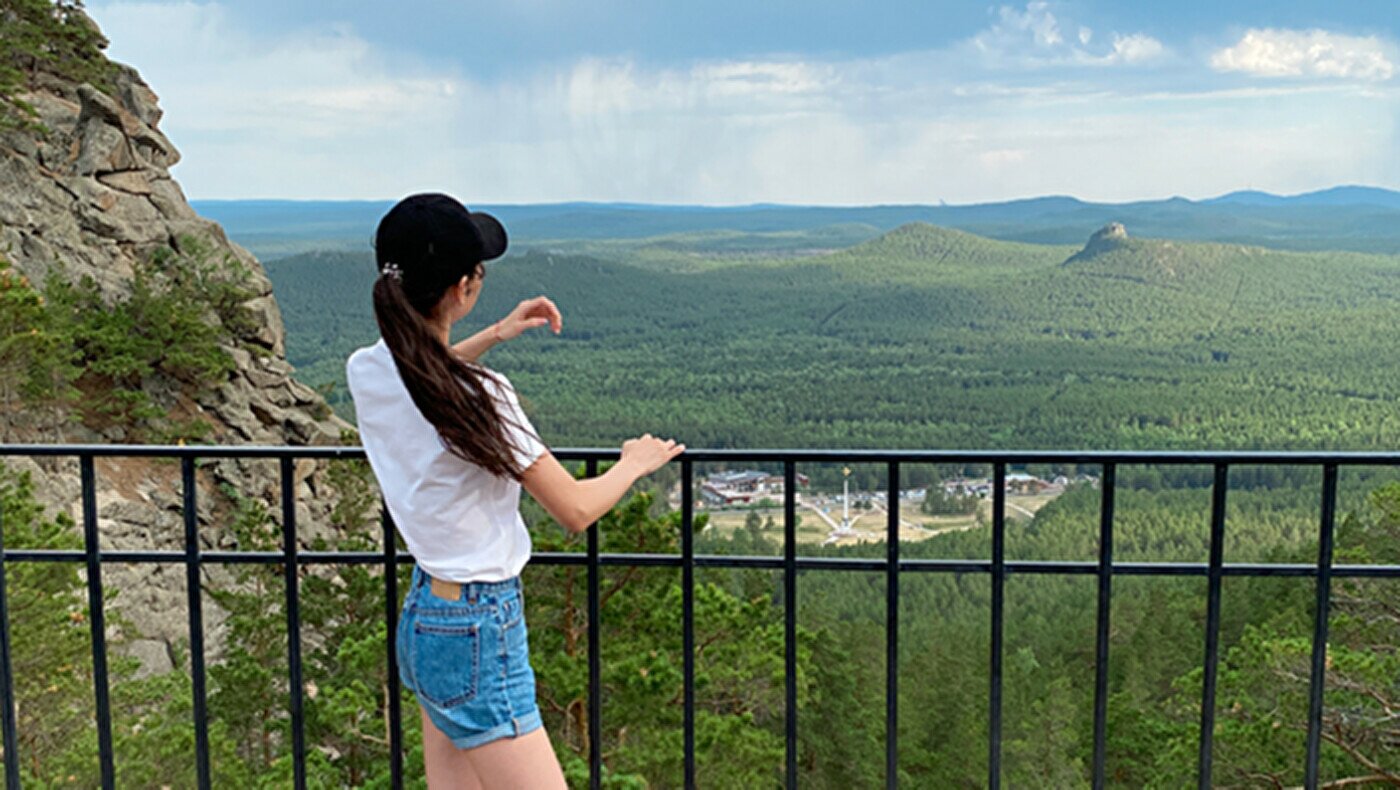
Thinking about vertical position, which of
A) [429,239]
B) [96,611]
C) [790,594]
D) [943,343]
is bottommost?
[943,343]

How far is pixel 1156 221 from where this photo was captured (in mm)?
194875

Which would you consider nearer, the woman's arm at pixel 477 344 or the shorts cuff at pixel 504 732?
the shorts cuff at pixel 504 732

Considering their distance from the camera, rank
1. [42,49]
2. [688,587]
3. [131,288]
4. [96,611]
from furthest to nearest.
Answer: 1. [42,49]
2. [131,288]
3. [96,611]
4. [688,587]

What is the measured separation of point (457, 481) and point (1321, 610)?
6.04 feet

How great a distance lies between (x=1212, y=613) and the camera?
2508 mm

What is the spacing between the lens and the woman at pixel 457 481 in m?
1.87

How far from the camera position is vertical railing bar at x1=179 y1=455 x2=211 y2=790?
8.51 feet

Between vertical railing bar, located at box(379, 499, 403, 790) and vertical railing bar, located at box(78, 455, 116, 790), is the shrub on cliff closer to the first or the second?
vertical railing bar, located at box(78, 455, 116, 790)

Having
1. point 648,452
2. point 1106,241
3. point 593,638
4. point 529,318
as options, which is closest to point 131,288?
point 593,638

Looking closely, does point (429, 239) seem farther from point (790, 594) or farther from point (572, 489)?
point (790, 594)

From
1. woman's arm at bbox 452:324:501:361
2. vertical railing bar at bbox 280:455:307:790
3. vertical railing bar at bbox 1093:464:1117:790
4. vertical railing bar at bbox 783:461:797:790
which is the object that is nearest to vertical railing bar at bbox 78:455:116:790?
vertical railing bar at bbox 280:455:307:790

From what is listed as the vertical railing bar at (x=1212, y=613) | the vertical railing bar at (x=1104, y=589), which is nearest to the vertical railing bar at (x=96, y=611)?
the vertical railing bar at (x=1104, y=589)

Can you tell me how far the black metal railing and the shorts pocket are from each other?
42 cm

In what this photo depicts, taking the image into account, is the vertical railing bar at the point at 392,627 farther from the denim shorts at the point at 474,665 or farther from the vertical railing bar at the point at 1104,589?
the vertical railing bar at the point at 1104,589
